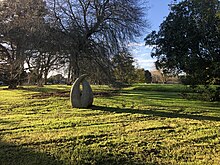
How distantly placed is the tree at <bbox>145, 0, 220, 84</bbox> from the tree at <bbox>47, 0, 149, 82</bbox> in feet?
5.42

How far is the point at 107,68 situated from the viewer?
13.7 meters

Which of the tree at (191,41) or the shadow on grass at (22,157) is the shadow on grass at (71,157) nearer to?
the shadow on grass at (22,157)

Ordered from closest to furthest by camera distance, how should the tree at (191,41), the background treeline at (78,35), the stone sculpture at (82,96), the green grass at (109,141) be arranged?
1. the green grass at (109,141)
2. the stone sculpture at (82,96)
3. the tree at (191,41)
4. the background treeline at (78,35)

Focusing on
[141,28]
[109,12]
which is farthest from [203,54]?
[109,12]

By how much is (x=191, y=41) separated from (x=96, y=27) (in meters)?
5.46

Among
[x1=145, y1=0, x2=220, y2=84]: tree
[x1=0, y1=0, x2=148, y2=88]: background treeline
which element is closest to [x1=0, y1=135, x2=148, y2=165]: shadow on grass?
[x1=145, y1=0, x2=220, y2=84]: tree

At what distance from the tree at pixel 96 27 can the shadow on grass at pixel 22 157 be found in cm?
964

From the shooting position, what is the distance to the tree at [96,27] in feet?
46.0

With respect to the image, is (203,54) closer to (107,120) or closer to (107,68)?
(107,68)

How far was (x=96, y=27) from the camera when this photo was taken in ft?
48.5

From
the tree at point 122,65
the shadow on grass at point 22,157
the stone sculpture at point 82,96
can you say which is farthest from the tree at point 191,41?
the shadow on grass at point 22,157

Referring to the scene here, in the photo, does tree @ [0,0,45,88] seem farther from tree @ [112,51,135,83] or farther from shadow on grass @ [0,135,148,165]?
shadow on grass @ [0,135,148,165]

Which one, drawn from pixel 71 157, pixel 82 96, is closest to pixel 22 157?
A: pixel 71 157

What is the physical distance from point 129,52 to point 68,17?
4043 mm
